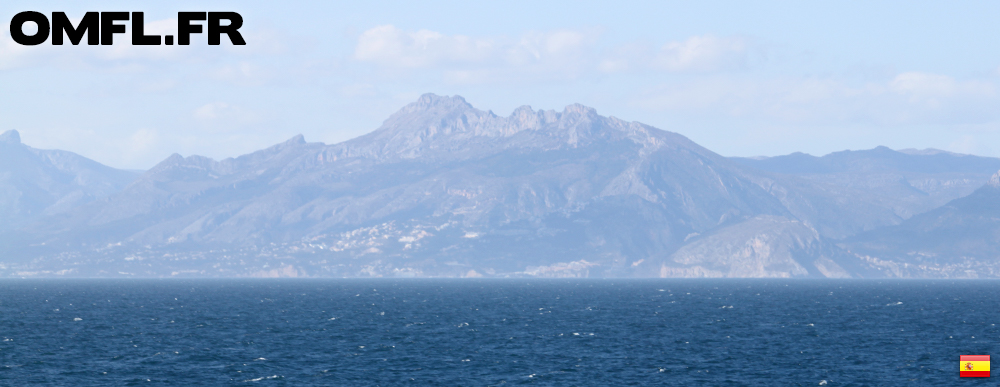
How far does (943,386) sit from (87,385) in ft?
260

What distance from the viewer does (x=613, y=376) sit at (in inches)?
4353

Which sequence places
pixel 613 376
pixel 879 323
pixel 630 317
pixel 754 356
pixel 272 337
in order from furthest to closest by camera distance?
pixel 630 317, pixel 879 323, pixel 272 337, pixel 754 356, pixel 613 376

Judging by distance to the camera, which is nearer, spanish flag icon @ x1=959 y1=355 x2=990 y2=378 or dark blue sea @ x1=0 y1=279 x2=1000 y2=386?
spanish flag icon @ x1=959 y1=355 x2=990 y2=378

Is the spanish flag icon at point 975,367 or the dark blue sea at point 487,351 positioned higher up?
the dark blue sea at point 487,351

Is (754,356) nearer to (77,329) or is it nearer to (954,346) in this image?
(954,346)

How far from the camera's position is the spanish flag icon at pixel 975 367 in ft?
355

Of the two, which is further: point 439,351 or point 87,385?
point 439,351

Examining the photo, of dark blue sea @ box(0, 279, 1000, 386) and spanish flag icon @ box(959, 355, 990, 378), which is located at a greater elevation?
dark blue sea @ box(0, 279, 1000, 386)

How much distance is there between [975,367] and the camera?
11025 cm

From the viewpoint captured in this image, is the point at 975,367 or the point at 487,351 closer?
the point at 975,367

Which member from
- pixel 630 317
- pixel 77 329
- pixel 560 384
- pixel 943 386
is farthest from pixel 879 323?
pixel 77 329

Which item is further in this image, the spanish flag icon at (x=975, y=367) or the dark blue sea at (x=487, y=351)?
the dark blue sea at (x=487, y=351)

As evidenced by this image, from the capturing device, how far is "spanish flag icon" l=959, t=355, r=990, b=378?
108356mm

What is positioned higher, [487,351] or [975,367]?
[487,351]
